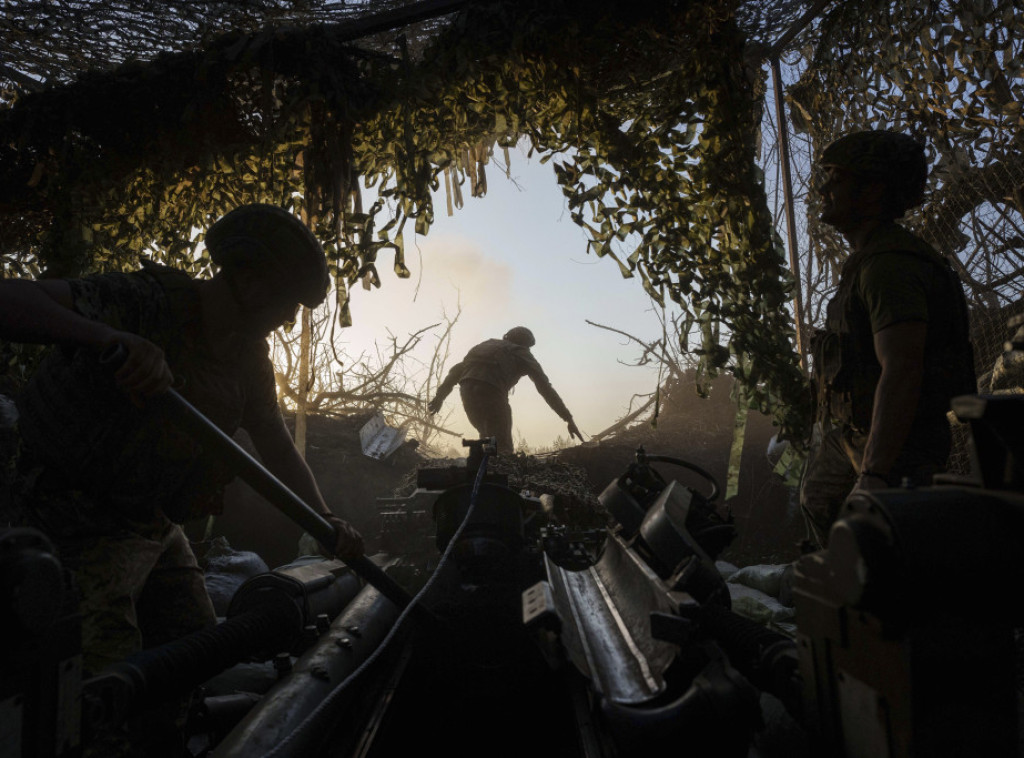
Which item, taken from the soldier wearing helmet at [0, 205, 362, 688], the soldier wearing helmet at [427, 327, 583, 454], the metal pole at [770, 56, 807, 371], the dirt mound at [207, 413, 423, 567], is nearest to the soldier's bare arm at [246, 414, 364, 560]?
the soldier wearing helmet at [0, 205, 362, 688]

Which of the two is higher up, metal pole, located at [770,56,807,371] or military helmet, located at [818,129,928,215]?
metal pole, located at [770,56,807,371]

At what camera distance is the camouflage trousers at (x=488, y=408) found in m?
8.65

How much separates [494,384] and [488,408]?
349 mm

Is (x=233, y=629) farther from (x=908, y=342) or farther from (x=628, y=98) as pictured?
(x=628, y=98)

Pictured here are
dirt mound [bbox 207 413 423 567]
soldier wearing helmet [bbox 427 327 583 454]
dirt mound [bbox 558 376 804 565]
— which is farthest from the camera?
soldier wearing helmet [bbox 427 327 583 454]

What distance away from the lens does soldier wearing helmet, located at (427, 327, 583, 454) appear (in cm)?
863

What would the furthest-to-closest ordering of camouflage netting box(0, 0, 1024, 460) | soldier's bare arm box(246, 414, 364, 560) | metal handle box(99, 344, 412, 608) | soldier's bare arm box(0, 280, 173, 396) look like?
camouflage netting box(0, 0, 1024, 460)
soldier's bare arm box(246, 414, 364, 560)
metal handle box(99, 344, 412, 608)
soldier's bare arm box(0, 280, 173, 396)

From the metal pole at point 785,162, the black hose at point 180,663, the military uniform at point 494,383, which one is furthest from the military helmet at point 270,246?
the military uniform at point 494,383

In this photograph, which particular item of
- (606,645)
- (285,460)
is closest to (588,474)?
(285,460)

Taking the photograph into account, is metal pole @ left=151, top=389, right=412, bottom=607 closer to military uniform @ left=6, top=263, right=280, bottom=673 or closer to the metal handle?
the metal handle

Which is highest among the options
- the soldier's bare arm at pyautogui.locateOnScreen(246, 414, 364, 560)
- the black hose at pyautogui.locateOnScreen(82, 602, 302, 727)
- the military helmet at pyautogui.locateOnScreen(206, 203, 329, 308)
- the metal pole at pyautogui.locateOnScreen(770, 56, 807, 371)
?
the metal pole at pyautogui.locateOnScreen(770, 56, 807, 371)

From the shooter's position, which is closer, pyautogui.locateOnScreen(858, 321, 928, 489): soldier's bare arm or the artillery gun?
the artillery gun

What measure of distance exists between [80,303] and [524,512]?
2.47 meters

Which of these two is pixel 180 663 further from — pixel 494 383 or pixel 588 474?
pixel 588 474
